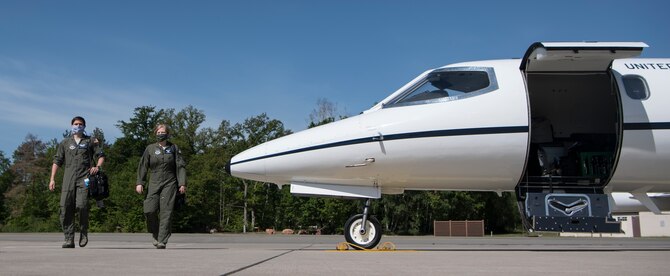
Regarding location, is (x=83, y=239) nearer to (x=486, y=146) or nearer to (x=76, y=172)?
(x=76, y=172)

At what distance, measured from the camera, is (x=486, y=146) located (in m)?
8.88

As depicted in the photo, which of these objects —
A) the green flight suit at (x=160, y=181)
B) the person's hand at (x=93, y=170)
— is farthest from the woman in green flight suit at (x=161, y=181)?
the person's hand at (x=93, y=170)

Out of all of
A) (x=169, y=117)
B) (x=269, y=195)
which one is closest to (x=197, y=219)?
(x=269, y=195)

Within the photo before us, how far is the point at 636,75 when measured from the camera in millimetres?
9375

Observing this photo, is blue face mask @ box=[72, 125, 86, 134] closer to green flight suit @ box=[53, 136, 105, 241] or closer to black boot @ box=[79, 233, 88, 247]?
green flight suit @ box=[53, 136, 105, 241]

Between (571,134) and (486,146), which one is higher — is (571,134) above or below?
above

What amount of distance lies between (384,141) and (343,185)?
109cm

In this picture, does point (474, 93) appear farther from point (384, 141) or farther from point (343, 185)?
point (343, 185)

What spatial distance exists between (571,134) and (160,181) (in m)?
7.43

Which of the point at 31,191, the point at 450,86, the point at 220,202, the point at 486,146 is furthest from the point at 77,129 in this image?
the point at 31,191

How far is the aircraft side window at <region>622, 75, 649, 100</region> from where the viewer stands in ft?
29.9

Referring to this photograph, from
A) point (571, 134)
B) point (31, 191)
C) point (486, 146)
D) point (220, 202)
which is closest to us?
point (486, 146)

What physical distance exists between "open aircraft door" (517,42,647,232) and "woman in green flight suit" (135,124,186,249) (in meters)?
5.34

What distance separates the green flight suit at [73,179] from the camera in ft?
29.0
